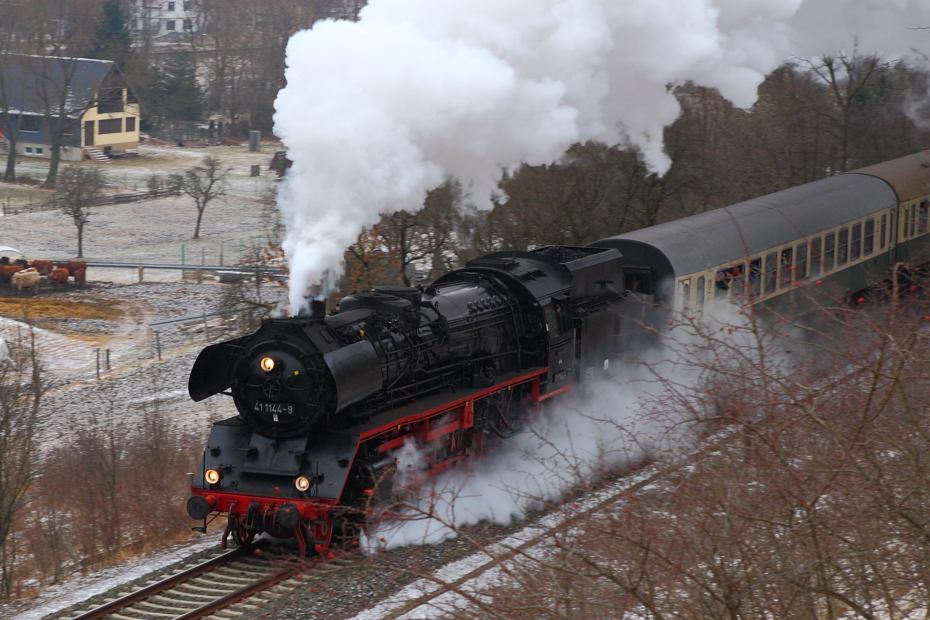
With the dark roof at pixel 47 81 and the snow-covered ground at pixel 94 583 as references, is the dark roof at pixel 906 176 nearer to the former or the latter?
the snow-covered ground at pixel 94 583

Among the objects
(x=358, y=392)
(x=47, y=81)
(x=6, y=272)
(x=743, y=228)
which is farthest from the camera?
(x=47, y=81)

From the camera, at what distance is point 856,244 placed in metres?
18.2

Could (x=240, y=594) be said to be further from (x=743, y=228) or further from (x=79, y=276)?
(x=79, y=276)

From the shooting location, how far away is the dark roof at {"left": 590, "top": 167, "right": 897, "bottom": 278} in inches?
558

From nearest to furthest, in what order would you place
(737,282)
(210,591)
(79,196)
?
1. (210,591)
2. (737,282)
3. (79,196)

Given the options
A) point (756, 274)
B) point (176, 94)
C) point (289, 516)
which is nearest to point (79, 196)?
point (176, 94)

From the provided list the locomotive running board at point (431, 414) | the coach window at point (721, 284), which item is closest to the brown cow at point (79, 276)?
the coach window at point (721, 284)

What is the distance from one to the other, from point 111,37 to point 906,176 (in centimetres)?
6197

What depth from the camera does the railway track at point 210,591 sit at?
8.63 meters

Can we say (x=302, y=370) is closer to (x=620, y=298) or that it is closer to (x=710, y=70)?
(x=620, y=298)

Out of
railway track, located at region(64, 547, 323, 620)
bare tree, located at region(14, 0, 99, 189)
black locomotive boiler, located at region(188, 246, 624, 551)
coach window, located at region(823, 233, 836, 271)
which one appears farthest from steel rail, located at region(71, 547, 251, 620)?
bare tree, located at region(14, 0, 99, 189)

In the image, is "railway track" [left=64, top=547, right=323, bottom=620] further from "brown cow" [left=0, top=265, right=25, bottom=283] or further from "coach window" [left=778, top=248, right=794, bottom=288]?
"brown cow" [left=0, top=265, right=25, bottom=283]

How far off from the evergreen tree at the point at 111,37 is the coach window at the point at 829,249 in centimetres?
6189

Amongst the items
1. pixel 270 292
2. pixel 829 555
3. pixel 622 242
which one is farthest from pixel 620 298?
pixel 270 292
